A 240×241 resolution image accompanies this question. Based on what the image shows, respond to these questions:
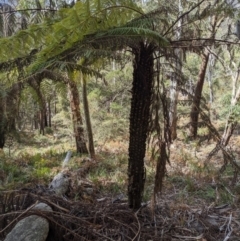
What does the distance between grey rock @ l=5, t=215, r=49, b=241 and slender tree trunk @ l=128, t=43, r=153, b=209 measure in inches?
43.6

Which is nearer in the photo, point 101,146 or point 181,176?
point 181,176

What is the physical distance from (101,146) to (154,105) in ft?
21.5

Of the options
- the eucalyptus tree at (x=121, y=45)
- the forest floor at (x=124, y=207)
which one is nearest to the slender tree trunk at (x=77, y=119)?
the forest floor at (x=124, y=207)

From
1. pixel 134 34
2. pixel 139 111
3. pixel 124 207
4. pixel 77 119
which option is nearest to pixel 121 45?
pixel 134 34

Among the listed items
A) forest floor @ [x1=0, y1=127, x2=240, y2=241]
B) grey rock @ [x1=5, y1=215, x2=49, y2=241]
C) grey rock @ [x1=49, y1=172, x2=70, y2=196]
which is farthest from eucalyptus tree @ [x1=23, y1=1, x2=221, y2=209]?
grey rock @ [x1=49, y1=172, x2=70, y2=196]

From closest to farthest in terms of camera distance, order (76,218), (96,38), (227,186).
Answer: (96,38) → (76,218) → (227,186)

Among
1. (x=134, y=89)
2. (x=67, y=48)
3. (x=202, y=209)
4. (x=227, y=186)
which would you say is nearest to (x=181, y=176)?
(x=227, y=186)

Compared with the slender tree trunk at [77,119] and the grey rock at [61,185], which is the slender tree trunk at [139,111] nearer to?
the grey rock at [61,185]

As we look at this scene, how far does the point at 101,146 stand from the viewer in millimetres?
9797

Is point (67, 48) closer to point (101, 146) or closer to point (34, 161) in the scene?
point (34, 161)

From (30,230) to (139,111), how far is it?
1705mm

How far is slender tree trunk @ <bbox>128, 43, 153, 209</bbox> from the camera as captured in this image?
3270 mm

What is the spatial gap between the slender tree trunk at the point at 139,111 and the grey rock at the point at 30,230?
1108mm

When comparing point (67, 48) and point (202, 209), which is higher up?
point (67, 48)
